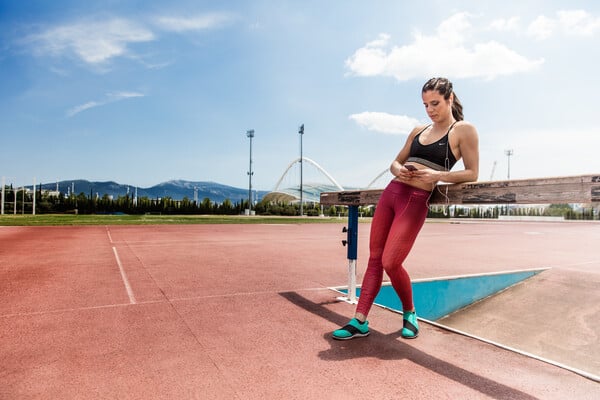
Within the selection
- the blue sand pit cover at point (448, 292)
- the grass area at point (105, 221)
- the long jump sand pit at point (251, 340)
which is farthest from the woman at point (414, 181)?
the grass area at point (105, 221)

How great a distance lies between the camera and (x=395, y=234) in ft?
10.2

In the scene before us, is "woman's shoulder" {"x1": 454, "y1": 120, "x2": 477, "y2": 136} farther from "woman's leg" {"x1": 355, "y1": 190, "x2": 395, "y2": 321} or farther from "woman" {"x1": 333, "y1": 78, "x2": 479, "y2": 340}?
"woman's leg" {"x1": 355, "y1": 190, "x2": 395, "y2": 321}

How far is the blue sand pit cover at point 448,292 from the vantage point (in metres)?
5.29

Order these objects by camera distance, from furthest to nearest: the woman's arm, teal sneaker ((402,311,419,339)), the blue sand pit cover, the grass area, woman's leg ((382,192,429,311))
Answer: the grass area < the blue sand pit cover < teal sneaker ((402,311,419,339)) < the woman's arm < woman's leg ((382,192,429,311))

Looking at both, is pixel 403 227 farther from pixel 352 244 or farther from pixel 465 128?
pixel 352 244

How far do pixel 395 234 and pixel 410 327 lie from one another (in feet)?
2.97

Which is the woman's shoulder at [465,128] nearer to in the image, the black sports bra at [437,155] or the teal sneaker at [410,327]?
the black sports bra at [437,155]

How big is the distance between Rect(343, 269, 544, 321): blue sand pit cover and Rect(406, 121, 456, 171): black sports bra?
266cm

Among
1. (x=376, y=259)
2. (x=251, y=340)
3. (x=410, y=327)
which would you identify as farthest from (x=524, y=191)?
(x=251, y=340)

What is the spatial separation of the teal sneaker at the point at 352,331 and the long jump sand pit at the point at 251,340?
0.06 m

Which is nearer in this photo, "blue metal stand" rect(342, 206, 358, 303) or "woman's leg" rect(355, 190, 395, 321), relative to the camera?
"woman's leg" rect(355, 190, 395, 321)

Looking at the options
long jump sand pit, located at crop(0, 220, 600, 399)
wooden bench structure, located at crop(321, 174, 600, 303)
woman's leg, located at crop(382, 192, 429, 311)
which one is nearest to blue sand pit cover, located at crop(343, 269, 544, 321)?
long jump sand pit, located at crop(0, 220, 600, 399)

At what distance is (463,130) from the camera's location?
2891 millimetres

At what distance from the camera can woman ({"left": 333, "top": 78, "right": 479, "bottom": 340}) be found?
2.89 m
